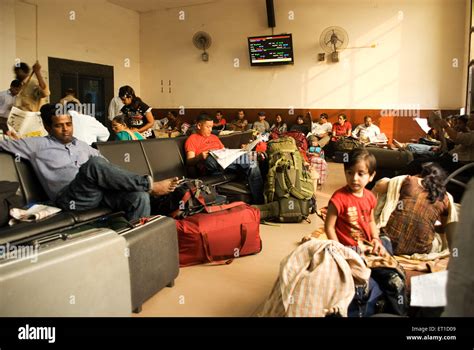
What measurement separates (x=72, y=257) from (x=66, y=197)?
1468mm

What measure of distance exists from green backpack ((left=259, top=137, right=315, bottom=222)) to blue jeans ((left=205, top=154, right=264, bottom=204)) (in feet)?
0.57

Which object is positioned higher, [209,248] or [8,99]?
[8,99]

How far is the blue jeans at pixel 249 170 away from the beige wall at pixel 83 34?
543 centimetres

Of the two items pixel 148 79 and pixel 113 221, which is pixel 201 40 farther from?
pixel 113 221

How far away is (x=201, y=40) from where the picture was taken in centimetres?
1001

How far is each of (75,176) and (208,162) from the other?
159 centimetres

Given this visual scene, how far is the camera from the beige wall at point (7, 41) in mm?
6617

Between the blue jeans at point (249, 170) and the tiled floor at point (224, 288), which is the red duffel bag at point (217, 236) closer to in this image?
the tiled floor at point (224, 288)

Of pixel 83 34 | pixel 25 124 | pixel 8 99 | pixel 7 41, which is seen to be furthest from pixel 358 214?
pixel 83 34

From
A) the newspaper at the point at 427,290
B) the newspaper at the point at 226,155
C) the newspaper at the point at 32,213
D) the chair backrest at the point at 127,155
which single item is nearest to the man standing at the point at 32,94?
the chair backrest at the point at 127,155

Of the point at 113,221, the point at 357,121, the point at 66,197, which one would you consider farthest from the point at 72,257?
the point at 357,121

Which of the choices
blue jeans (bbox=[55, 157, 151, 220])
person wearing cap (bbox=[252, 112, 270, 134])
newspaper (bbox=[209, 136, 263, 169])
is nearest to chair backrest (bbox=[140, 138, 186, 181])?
newspaper (bbox=[209, 136, 263, 169])

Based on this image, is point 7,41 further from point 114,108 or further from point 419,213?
point 419,213

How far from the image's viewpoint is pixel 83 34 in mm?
8828
